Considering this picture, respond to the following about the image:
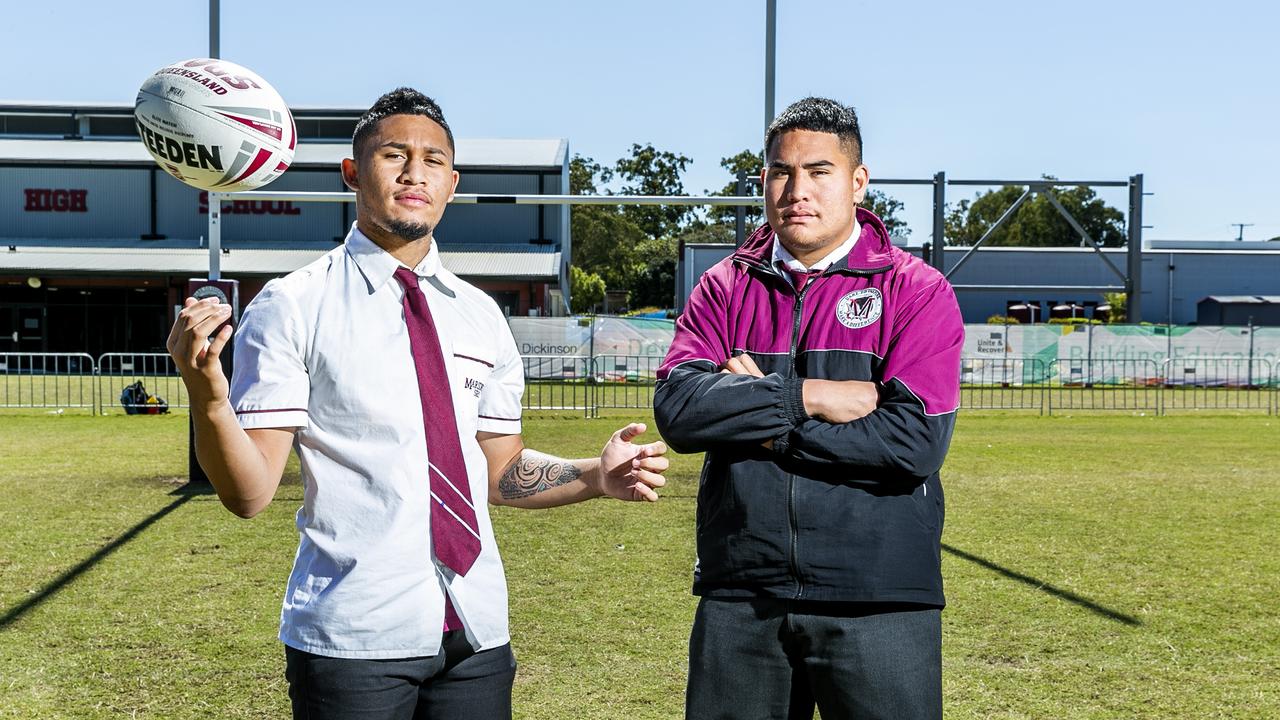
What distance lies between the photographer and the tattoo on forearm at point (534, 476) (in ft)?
9.49

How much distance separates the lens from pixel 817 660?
277 cm

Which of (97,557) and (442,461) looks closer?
(442,461)

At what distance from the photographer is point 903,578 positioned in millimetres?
2744

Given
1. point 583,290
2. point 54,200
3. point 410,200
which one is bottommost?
point 410,200

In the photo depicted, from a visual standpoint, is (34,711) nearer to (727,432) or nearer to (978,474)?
(727,432)

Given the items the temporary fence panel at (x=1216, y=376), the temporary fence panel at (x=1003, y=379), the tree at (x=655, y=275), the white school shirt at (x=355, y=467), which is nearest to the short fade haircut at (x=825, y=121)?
the white school shirt at (x=355, y=467)

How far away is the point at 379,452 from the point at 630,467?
2.21 feet

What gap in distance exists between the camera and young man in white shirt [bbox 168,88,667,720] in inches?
91.7

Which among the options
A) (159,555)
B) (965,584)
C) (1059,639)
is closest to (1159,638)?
(1059,639)

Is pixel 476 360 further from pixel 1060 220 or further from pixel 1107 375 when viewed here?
pixel 1060 220

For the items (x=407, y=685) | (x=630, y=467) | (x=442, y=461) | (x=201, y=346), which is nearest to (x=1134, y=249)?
(x=630, y=467)

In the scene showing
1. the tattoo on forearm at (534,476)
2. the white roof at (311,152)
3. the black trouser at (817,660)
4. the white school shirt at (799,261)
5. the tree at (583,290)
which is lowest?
the black trouser at (817,660)

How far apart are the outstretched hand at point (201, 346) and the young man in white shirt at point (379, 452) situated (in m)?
0.02

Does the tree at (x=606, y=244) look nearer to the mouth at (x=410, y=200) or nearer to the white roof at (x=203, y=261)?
the white roof at (x=203, y=261)
